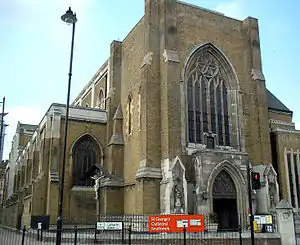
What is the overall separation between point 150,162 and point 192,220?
6188mm

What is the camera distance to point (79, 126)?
30375 millimetres

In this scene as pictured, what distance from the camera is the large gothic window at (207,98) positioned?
85.8ft

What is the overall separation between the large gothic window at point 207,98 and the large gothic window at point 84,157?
8888 millimetres

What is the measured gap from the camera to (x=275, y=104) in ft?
115

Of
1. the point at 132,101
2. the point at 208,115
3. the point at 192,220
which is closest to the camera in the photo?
the point at 192,220

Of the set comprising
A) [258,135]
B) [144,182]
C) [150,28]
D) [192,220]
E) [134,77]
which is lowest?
[192,220]

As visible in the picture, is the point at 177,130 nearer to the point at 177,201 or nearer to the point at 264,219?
the point at 177,201

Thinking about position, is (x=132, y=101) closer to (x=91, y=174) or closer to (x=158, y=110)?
(x=158, y=110)

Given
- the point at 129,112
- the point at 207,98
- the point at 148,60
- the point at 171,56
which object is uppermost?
the point at 171,56

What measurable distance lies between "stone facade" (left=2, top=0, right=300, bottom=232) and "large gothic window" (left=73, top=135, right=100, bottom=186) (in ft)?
0.27

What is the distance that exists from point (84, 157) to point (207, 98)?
10790mm

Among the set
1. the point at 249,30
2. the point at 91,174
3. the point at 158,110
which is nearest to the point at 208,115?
the point at 158,110

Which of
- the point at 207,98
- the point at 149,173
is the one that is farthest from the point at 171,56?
the point at 149,173

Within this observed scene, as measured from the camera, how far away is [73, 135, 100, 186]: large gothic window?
97.3 ft
